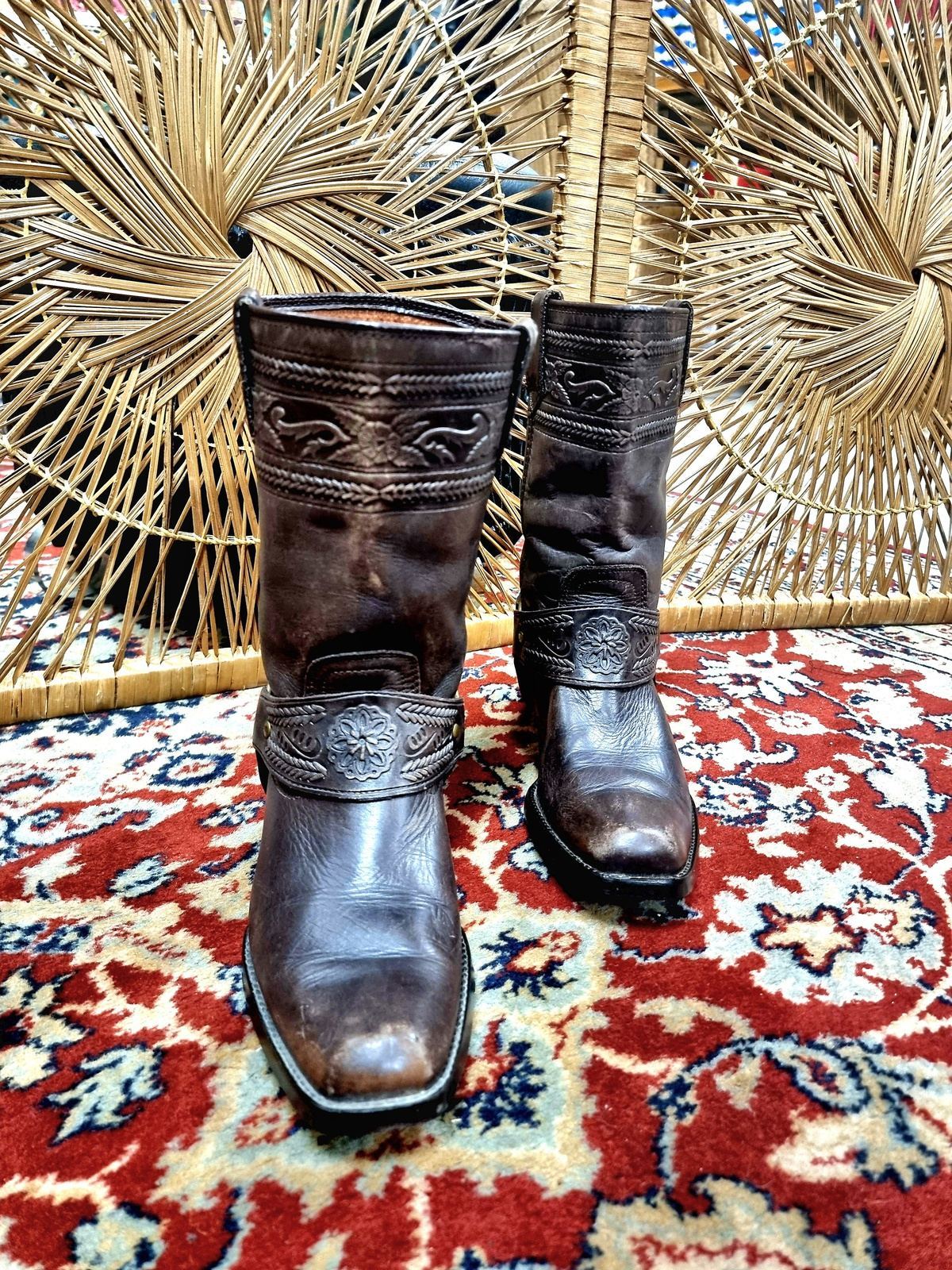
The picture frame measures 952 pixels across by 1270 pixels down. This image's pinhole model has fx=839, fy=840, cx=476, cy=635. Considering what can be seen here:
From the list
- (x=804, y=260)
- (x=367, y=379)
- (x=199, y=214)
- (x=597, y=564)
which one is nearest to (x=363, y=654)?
(x=367, y=379)

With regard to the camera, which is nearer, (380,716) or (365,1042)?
(365,1042)

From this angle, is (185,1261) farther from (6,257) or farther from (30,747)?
(6,257)

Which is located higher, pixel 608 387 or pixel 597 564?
pixel 608 387

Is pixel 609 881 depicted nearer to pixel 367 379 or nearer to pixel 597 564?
pixel 597 564

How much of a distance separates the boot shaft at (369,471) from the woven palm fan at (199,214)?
1.11 ft

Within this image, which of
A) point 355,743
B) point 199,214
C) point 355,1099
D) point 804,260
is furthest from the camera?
point 804,260

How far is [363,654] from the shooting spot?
544mm

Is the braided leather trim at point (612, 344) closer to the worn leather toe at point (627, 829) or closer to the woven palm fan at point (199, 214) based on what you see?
the woven palm fan at point (199, 214)

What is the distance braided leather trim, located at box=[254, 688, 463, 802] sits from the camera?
54 cm

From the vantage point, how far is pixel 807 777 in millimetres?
829

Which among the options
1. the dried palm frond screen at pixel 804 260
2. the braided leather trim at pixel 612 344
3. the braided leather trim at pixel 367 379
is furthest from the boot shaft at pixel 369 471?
the dried palm frond screen at pixel 804 260

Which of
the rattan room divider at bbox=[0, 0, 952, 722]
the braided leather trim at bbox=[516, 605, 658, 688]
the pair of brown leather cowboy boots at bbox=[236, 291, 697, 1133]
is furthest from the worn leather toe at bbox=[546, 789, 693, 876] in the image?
the rattan room divider at bbox=[0, 0, 952, 722]

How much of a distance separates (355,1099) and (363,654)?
0.25m

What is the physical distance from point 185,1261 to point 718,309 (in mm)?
1023
